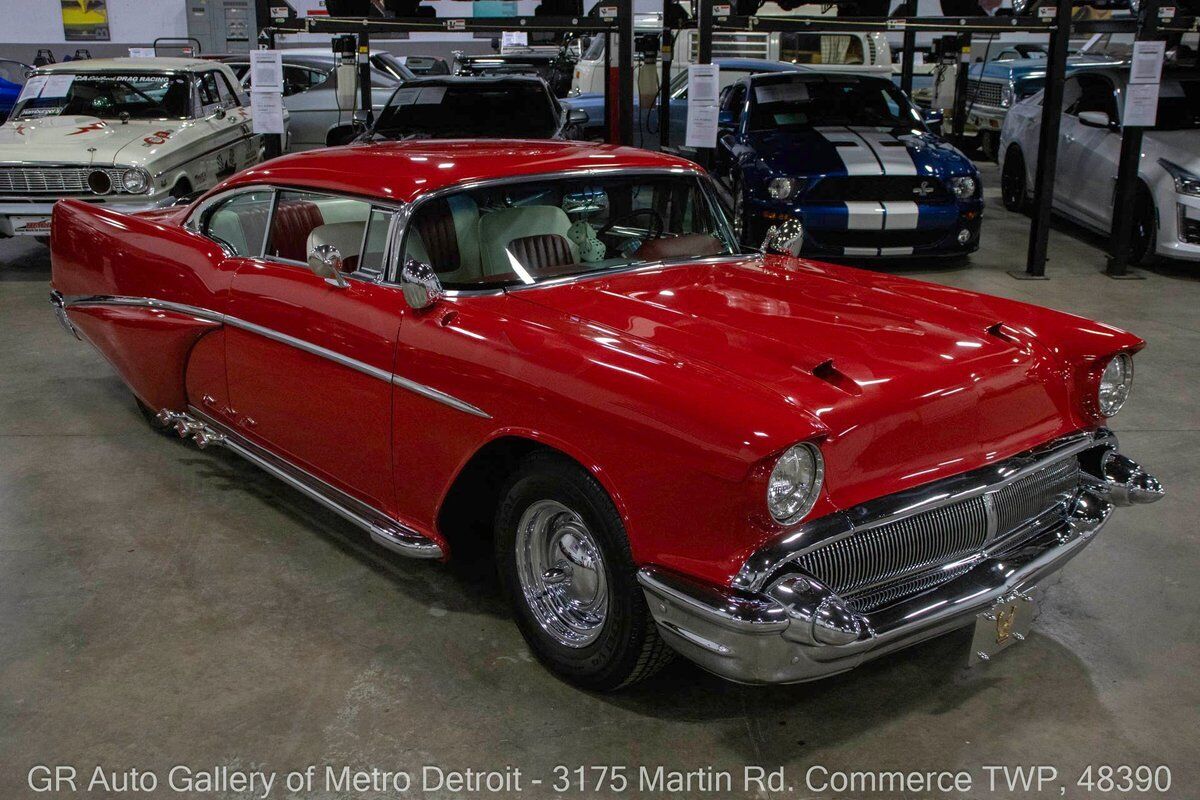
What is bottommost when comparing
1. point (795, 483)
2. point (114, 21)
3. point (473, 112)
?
point (795, 483)

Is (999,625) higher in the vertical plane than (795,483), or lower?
lower

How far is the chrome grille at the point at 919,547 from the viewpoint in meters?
2.42

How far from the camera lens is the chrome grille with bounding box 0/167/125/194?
25.1 feet

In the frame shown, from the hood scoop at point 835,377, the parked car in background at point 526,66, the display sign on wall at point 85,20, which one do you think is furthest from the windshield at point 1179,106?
the display sign on wall at point 85,20

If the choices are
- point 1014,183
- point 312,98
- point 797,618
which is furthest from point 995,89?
point 797,618

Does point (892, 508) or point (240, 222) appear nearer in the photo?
point (892, 508)

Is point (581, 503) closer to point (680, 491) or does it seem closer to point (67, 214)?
point (680, 491)

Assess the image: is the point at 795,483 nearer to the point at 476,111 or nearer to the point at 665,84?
the point at 476,111

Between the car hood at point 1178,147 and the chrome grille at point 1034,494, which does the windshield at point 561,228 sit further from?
the car hood at point 1178,147

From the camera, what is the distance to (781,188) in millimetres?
7523

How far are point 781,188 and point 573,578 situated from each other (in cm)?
533

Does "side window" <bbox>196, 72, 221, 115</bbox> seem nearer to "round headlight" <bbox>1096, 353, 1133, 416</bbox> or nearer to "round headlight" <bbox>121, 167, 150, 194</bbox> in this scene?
"round headlight" <bbox>121, 167, 150, 194</bbox>

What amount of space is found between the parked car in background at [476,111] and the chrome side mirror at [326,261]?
5.40 meters

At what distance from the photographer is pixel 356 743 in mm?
2561
